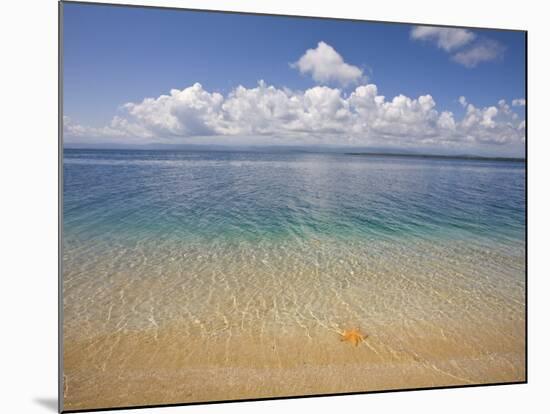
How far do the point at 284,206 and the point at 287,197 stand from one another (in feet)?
0.21

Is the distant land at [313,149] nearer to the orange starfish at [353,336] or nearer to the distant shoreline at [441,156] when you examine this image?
the distant shoreline at [441,156]

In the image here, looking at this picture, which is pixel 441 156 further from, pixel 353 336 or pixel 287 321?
pixel 287 321

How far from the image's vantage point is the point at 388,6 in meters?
3.44

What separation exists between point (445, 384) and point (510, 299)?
78 cm

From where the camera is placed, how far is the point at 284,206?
11.8 feet

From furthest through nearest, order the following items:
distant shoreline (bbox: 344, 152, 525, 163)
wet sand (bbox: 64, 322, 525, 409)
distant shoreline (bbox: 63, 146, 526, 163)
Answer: distant shoreline (bbox: 344, 152, 525, 163)
distant shoreline (bbox: 63, 146, 526, 163)
wet sand (bbox: 64, 322, 525, 409)

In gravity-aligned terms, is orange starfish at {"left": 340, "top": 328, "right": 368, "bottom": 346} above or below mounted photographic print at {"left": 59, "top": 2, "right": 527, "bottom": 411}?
below

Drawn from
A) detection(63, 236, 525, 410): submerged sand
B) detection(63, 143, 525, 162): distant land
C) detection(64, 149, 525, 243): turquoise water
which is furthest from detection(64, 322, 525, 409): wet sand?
detection(63, 143, 525, 162): distant land

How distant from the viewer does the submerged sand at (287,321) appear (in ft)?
10.5

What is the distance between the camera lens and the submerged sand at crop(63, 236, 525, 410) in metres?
3.20

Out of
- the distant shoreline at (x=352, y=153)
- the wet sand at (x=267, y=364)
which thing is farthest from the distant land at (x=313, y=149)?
the wet sand at (x=267, y=364)

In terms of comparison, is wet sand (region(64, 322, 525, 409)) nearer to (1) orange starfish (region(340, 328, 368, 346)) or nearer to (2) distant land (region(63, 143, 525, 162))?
(1) orange starfish (region(340, 328, 368, 346))
